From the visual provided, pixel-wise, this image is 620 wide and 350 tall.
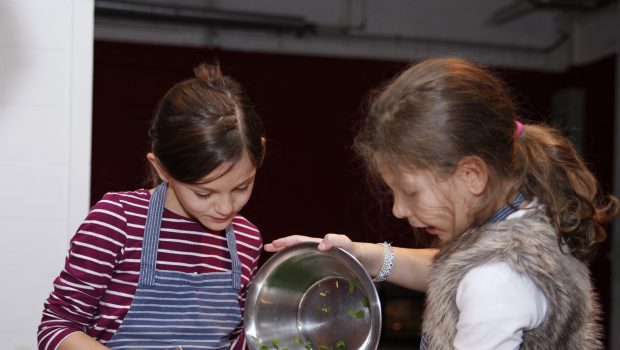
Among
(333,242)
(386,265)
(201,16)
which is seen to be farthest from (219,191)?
(201,16)

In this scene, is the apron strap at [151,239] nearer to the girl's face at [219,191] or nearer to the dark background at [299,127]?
the girl's face at [219,191]

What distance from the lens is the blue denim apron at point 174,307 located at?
1547mm

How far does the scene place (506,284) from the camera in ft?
4.19

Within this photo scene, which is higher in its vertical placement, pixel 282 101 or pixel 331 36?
pixel 331 36

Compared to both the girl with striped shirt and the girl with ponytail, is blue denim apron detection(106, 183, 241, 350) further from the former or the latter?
the girl with ponytail

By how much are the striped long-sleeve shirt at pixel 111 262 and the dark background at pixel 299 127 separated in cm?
352

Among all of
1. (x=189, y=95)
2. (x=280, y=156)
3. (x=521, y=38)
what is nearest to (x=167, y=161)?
(x=189, y=95)

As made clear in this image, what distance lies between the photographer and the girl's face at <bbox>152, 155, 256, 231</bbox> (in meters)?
1.52

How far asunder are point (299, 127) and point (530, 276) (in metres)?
4.25

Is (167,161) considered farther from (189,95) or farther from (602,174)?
(602,174)

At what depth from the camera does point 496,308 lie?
1254 mm

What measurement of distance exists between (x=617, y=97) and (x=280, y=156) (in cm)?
219

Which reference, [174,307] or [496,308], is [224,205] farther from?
[496,308]

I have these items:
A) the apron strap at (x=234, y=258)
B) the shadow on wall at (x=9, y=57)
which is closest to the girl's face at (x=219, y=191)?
the apron strap at (x=234, y=258)
